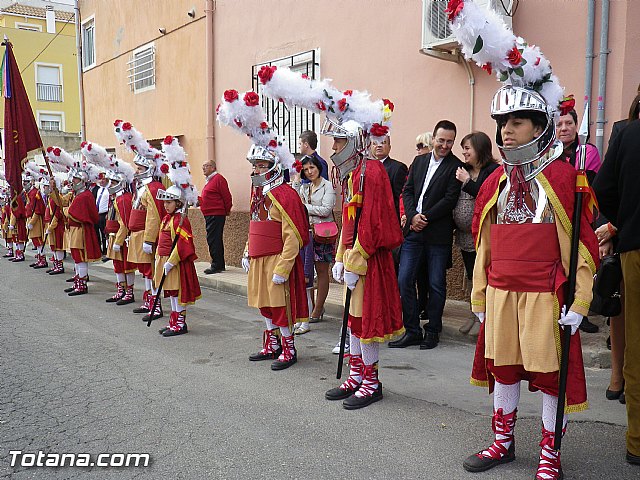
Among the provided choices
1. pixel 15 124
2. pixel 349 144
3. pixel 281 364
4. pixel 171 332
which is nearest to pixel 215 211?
pixel 171 332

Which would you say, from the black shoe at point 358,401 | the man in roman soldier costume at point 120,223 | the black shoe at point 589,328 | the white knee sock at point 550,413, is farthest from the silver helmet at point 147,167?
the white knee sock at point 550,413

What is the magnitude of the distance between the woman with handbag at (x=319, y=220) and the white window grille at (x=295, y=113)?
2.76 m

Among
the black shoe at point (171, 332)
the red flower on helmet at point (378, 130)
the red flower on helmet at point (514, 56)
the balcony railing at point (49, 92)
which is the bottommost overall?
the black shoe at point (171, 332)

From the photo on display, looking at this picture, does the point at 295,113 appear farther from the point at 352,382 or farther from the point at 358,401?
the point at 358,401

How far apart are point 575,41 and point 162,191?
199 inches

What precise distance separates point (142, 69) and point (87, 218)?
260 inches

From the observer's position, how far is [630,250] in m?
3.38

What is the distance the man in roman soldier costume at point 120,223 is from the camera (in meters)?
8.82

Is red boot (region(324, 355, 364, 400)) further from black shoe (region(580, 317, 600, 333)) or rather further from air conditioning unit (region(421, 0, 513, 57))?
air conditioning unit (region(421, 0, 513, 57))

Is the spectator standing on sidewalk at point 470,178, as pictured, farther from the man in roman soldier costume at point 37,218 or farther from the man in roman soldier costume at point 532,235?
the man in roman soldier costume at point 37,218

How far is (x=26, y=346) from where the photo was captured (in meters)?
6.37

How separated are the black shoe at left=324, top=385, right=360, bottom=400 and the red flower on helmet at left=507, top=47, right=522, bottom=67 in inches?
109

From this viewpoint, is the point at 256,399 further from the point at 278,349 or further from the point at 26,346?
the point at 26,346

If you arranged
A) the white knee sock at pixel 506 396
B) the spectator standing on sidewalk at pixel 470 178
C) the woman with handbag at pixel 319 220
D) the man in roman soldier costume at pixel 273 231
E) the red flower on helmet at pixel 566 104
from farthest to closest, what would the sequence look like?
the woman with handbag at pixel 319 220
the spectator standing on sidewalk at pixel 470 178
the man in roman soldier costume at pixel 273 231
the white knee sock at pixel 506 396
the red flower on helmet at pixel 566 104
